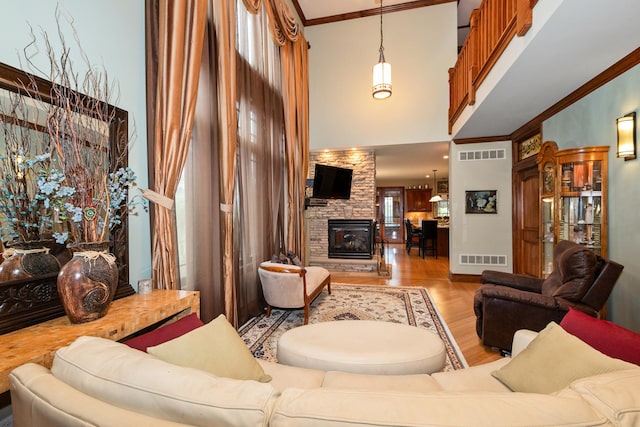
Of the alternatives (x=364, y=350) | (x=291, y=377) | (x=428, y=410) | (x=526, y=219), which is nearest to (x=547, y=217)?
(x=526, y=219)

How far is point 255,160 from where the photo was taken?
3.59 metres

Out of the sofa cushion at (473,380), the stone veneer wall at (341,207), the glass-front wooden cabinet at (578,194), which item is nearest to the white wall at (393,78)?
the stone veneer wall at (341,207)

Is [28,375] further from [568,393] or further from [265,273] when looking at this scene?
[265,273]

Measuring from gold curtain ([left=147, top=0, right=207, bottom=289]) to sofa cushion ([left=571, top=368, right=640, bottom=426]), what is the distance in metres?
2.19

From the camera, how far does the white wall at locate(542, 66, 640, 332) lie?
104 inches

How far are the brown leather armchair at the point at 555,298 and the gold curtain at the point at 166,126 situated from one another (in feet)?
8.50

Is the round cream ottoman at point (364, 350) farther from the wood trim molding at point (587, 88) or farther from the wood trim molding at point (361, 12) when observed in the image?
the wood trim molding at point (361, 12)

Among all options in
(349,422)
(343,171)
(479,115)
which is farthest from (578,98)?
(349,422)

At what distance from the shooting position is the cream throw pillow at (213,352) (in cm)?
110

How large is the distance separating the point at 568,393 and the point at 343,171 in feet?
17.5

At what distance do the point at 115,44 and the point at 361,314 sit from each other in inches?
134

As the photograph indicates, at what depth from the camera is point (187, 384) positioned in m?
0.72

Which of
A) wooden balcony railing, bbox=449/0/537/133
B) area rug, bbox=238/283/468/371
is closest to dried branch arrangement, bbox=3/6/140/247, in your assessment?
area rug, bbox=238/283/468/371

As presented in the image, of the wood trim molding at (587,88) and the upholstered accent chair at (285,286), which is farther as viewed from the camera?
the upholstered accent chair at (285,286)
